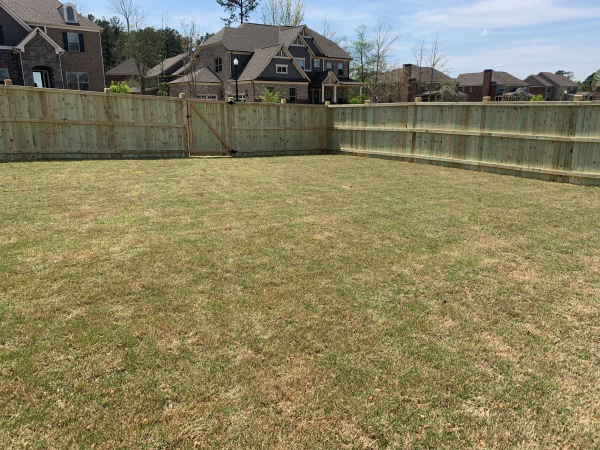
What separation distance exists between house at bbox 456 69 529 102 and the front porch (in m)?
31.3

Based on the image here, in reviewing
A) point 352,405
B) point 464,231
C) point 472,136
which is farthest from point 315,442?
point 472,136

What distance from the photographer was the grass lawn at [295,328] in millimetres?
2057

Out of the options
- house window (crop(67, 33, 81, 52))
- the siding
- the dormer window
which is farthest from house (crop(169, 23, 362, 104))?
the siding

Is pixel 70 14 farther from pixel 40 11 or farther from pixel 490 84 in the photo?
pixel 490 84

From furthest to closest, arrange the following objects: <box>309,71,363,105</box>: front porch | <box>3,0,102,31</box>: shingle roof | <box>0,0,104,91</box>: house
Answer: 1. <box>309,71,363,105</box>: front porch
2. <box>3,0,102,31</box>: shingle roof
3. <box>0,0,104,91</box>: house

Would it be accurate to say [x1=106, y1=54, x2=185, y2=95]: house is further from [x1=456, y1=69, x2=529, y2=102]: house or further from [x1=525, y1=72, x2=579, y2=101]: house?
[x1=525, y1=72, x2=579, y2=101]: house

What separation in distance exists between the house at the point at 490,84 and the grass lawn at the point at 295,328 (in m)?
63.5

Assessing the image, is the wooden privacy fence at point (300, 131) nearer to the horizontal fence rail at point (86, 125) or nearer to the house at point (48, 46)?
the horizontal fence rail at point (86, 125)

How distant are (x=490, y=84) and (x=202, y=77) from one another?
45202mm

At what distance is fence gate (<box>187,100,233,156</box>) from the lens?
13.2 meters

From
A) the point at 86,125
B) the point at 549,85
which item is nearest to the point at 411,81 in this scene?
the point at 549,85

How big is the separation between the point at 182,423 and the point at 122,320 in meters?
1.17

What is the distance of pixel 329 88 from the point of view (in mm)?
37281

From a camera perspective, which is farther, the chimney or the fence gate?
the chimney
